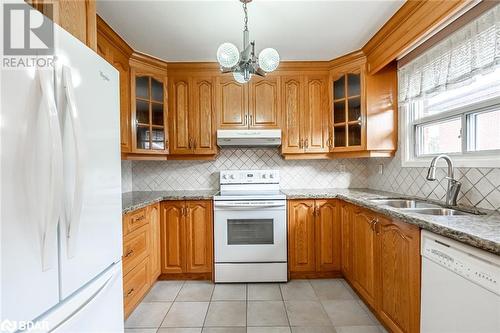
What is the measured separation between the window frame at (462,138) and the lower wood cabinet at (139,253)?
247 centimetres

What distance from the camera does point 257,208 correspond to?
2475mm

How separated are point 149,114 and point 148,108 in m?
0.06

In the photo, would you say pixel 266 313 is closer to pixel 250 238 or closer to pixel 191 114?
pixel 250 238

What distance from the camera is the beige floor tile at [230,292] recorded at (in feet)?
7.26

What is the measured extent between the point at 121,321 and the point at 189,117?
2.05 metres

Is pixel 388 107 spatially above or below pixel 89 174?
above

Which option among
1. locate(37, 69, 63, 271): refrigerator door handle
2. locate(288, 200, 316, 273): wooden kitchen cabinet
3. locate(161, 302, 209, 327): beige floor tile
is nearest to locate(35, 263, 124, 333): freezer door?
locate(37, 69, 63, 271): refrigerator door handle

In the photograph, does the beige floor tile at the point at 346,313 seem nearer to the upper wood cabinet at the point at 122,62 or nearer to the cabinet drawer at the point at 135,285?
the cabinet drawer at the point at 135,285

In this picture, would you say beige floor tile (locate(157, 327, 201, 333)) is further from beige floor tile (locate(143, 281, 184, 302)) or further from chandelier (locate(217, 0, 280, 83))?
chandelier (locate(217, 0, 280, 83))

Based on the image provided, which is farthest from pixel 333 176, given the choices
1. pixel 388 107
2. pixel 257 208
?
pixel 257 208

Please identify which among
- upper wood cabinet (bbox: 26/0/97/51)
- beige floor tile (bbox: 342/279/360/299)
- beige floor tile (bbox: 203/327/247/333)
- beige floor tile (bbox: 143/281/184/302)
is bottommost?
beige floor tile (bbox: 143/281/184/302)

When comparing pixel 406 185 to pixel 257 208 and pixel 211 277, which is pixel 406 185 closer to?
pixel 257 208

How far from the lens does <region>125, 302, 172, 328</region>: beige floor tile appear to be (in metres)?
1.86

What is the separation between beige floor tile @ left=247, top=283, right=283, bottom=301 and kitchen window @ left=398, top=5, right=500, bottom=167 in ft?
5.70
